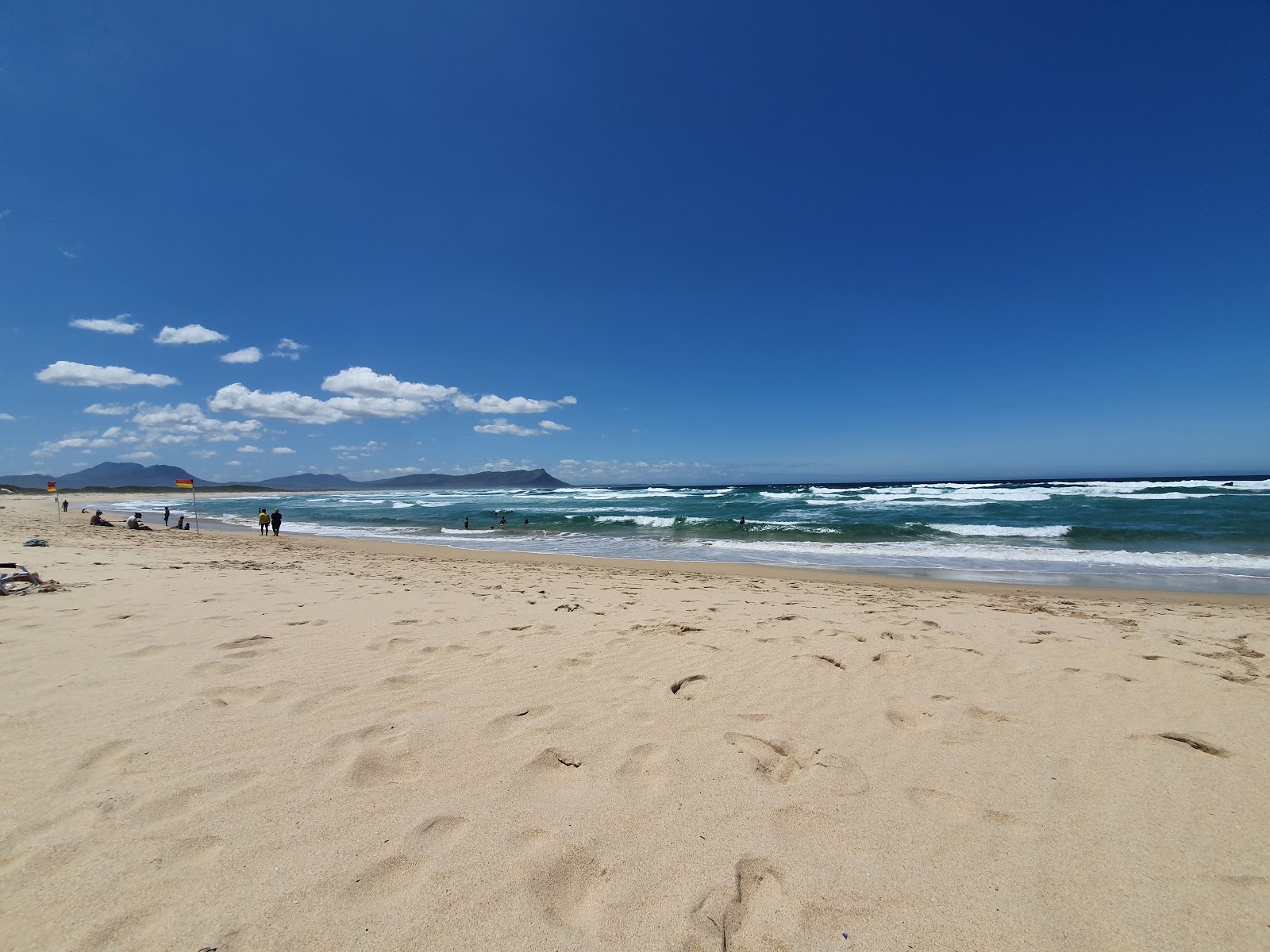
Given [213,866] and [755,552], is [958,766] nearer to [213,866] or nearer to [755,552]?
[213,866]

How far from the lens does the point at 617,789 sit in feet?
8.63

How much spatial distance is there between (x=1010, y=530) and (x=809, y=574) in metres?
13.8

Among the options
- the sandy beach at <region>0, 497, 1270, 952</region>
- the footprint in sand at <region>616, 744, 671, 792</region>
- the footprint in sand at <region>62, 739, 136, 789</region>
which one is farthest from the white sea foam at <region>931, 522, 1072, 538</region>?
the footprint in sand at <region>62, 739, 136, 789</region>

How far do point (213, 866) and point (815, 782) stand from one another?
8.71 ft

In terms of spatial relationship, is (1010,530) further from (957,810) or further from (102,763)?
(102,763)

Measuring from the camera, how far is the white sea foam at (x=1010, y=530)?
64.0 ft

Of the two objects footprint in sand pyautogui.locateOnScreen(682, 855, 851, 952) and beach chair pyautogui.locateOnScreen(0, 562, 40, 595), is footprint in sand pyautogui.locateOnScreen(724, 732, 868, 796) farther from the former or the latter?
beach chair pyautogui.locateOnScreen(0, 562, 40, 595)

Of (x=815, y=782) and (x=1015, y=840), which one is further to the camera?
(x=815, y=782)

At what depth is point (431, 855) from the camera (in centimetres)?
212

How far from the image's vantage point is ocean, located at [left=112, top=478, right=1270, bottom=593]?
41.9 ft

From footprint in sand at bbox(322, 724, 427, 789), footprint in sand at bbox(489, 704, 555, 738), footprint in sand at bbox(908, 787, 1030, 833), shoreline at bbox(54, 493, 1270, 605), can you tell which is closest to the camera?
footprint in sand at bbox(908, 787, 1030, 833)

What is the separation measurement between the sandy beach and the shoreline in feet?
16.2

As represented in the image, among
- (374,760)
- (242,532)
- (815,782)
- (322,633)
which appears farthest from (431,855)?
(242,532)

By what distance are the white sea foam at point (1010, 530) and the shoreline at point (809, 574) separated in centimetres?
1013
